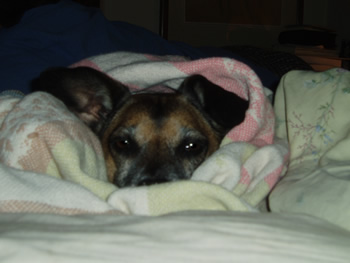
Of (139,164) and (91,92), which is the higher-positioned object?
(91,92)

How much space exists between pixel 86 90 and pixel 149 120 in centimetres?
39

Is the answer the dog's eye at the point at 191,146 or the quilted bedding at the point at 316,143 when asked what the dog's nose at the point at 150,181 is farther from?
the quilted bedding at the point at 316,143

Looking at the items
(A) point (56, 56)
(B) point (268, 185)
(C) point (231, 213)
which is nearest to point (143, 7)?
(A) point (56, 56)

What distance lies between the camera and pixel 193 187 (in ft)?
2.86

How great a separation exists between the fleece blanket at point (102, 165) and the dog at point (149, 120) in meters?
0.13

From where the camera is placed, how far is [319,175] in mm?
1092

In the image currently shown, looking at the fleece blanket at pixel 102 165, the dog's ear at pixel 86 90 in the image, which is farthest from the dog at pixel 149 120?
the fleece blanket at pixel 102 165

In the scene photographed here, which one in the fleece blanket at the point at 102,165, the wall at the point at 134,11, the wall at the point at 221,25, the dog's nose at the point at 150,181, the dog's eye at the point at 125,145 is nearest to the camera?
the fleece blanket at the point at 102,165

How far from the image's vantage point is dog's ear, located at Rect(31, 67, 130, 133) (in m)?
1.57

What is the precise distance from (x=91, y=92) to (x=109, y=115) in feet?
0.68

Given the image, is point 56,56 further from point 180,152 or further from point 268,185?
point 268,185

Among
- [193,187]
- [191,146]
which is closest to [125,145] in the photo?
[191,146]

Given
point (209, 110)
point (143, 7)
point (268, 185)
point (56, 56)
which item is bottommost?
point (268, 185)

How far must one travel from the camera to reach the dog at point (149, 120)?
154cm
